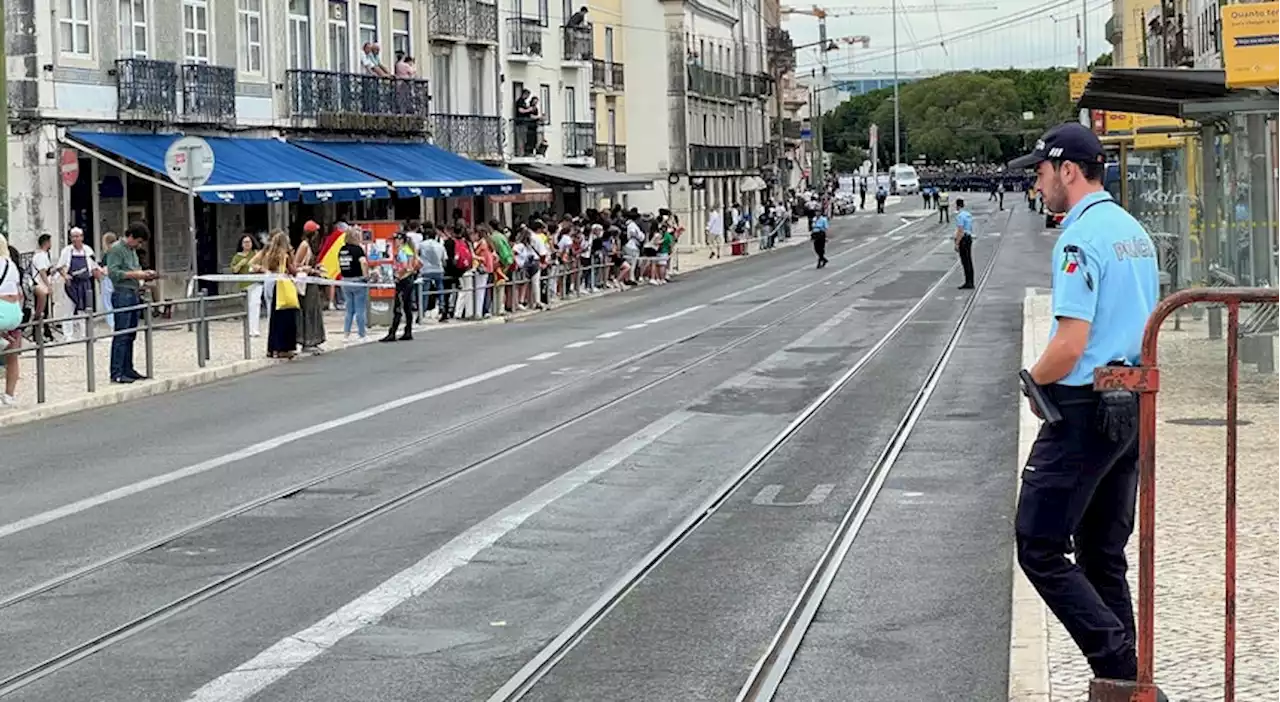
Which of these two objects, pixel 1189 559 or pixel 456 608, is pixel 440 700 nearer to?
pixel 456 608

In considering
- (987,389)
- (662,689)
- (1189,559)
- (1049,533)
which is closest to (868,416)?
(987,389)

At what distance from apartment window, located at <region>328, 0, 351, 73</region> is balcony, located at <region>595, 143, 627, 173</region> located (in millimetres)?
25844

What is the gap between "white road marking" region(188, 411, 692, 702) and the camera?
807 centimetres

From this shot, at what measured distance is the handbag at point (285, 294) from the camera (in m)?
25.7

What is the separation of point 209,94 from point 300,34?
17.1 feet

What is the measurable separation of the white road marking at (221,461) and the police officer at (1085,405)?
7.19 m

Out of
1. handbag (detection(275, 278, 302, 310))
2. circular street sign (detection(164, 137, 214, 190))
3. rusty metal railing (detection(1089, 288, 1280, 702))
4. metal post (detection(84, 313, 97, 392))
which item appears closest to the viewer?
rusty metal railing (detection(1089, 288, 1280, 702))

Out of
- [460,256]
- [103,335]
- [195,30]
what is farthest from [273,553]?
[195,30]

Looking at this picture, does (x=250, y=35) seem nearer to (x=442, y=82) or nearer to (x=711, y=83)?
(x=442, y=82)

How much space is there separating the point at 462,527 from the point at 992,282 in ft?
110

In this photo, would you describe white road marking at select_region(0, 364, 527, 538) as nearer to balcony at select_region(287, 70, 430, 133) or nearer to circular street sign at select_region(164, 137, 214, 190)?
circular street sign at select_region(164, 137, 214, 190)

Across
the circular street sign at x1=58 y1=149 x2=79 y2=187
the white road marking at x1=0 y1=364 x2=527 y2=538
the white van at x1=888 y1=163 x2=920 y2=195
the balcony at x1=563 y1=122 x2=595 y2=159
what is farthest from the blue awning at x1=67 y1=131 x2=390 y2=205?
the white van at x1=888 y1=163 x2=920 y2=195

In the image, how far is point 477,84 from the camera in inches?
2144

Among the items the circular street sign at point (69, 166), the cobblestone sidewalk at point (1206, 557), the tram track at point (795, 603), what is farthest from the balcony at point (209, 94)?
the cobblestone sidewalk at point (1206, 557)
